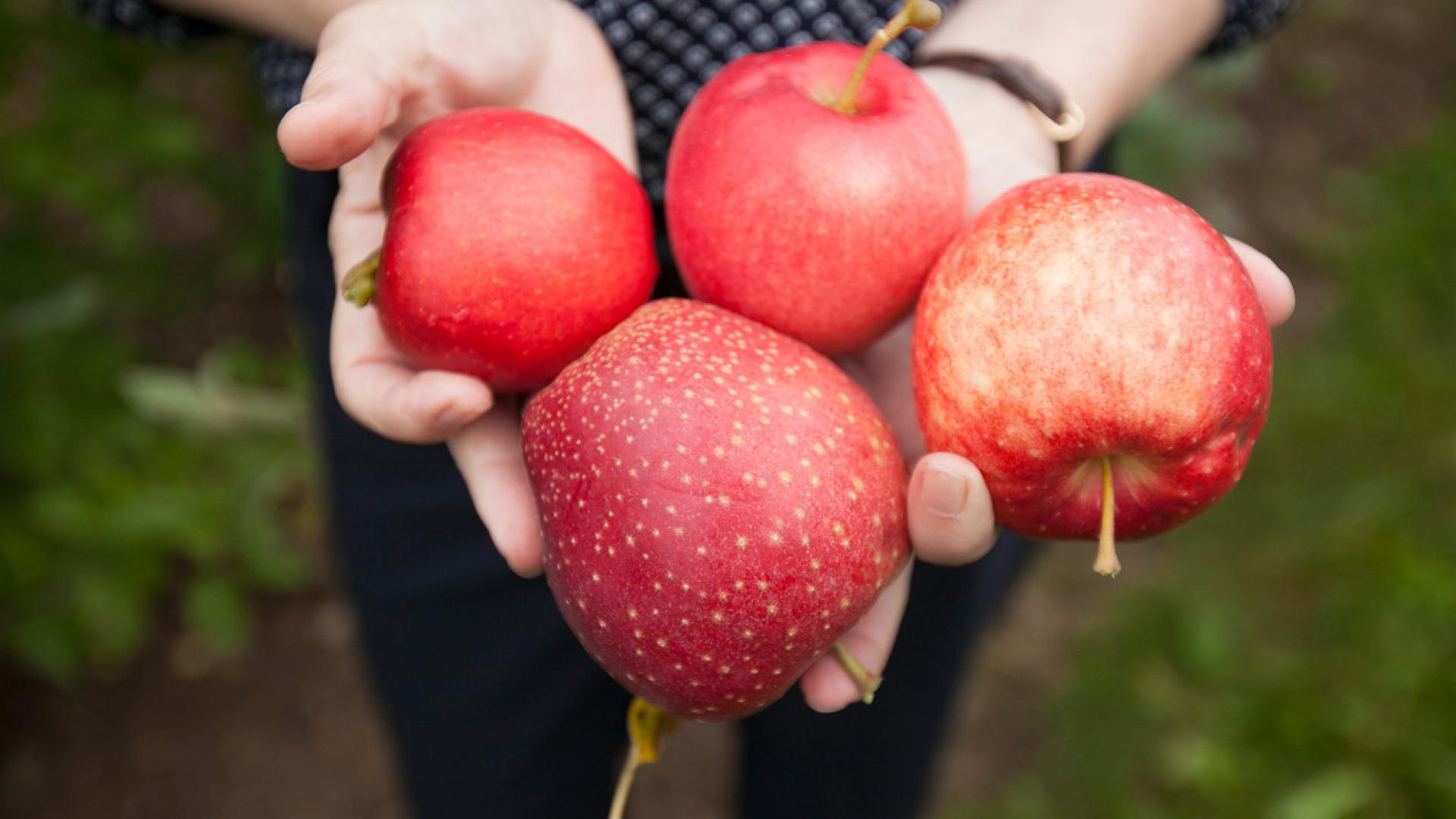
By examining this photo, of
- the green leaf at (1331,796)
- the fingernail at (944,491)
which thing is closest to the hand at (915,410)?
the fingernail at (944,491)

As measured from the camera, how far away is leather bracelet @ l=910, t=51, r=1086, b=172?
1.57m

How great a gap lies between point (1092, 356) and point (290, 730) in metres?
2.44

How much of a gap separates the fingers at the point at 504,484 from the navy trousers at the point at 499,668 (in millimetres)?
246

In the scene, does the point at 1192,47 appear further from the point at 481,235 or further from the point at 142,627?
the point at 142,627

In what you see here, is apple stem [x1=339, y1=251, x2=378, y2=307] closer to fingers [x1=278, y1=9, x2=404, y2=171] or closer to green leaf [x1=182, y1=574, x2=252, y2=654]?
fingers [x1=278, y1=9, x2=404, y2=171]

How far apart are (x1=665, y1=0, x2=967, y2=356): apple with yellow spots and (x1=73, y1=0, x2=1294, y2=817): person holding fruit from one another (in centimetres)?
5

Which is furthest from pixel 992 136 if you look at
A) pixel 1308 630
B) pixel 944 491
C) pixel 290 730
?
pixel 290 730

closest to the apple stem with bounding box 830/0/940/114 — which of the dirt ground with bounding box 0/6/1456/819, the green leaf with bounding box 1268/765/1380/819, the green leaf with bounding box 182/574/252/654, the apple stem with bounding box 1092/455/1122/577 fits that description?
the apple stem with bounding box 1092/455/1122/577

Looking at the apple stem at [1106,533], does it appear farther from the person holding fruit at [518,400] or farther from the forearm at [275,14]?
the forearm at [275,14]

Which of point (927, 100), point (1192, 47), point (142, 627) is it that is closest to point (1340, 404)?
point (1192, 47)

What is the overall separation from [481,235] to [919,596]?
2.96 ft

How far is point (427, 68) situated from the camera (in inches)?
56.4

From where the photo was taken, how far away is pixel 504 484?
148 centimetres

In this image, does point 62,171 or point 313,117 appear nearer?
point 313,117
